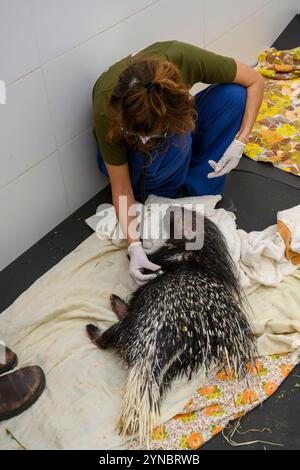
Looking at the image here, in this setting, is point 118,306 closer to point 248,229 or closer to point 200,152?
point 248,229

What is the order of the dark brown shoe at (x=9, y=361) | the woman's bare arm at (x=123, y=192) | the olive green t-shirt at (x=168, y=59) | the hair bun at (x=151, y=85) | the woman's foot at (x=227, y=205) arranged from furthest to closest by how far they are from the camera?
the woman's foot at (x=227, y=205) → the woman's bare arm at (x=123, y=192) → the olive green t-shirt at (x=168, y=59) → the dark brown shoe at (x=9, y=361) → the hair bun at (x=151, y=85)

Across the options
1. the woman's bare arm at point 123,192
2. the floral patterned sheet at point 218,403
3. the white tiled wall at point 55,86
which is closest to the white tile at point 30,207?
the white tiled wall at point 55,86

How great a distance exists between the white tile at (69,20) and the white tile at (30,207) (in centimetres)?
44

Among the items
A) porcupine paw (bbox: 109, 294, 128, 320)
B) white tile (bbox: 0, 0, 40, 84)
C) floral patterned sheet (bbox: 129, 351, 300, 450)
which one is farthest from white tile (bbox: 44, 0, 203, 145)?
floral patterned sheet (bbox: 129, 351, 300, 450)

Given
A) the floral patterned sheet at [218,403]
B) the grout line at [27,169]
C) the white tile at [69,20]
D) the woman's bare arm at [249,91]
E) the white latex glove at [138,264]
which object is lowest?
the floral patterned sheet at [218,403]

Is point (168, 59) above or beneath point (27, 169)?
above

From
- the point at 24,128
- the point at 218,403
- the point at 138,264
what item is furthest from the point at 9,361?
the point at 24,128

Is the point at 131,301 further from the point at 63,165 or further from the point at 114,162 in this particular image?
the point at 63,165

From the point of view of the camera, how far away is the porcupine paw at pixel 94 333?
6.10 ft

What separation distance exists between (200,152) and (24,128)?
31.5 inches

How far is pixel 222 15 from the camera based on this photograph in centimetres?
275

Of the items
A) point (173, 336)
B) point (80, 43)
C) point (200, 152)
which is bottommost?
point (173, 336)

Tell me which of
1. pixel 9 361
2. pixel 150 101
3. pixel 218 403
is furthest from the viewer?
pixel 9 361

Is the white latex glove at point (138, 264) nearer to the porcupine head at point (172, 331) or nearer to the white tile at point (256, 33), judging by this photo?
the porcupine head at point (172, 331)
